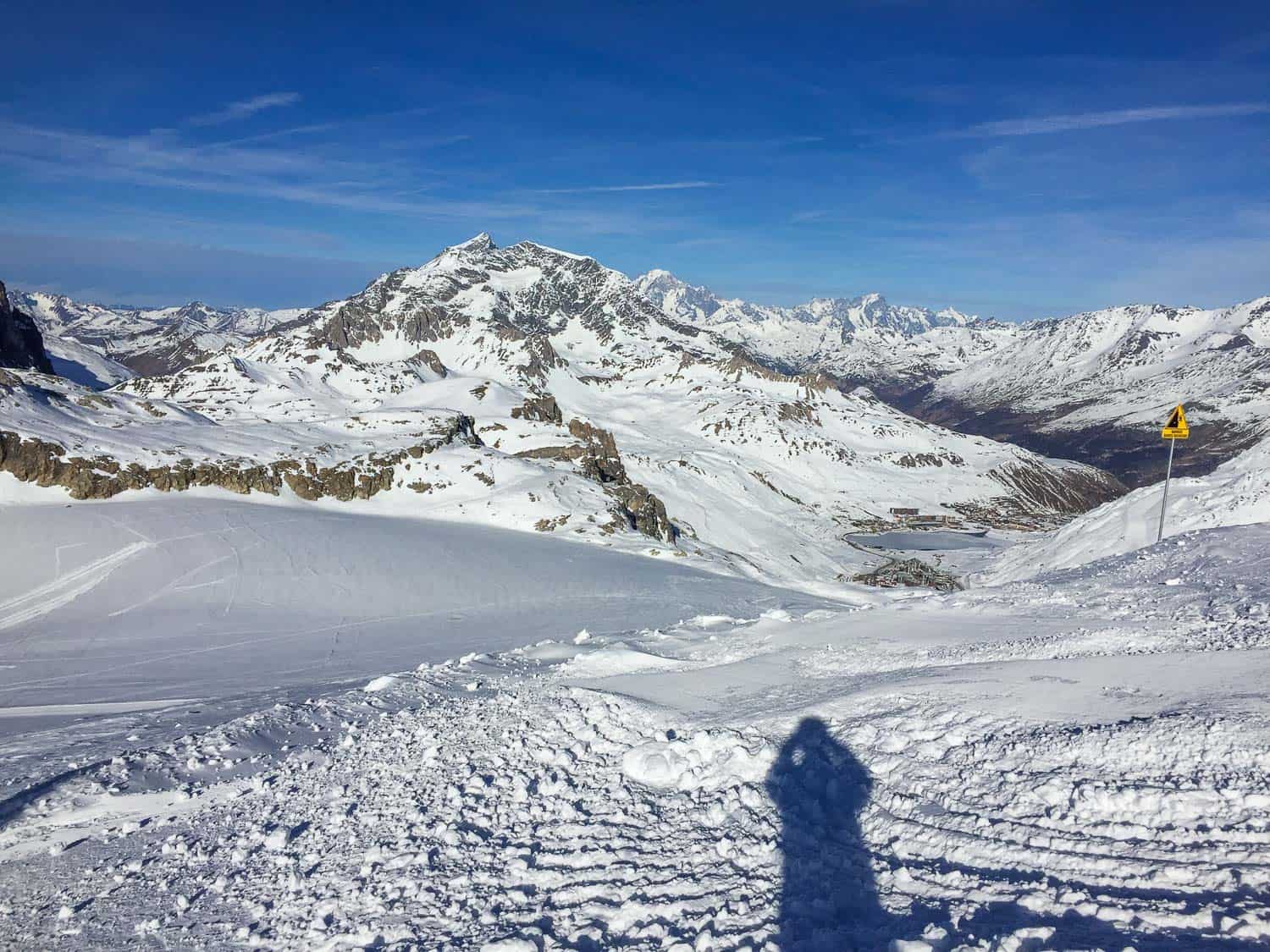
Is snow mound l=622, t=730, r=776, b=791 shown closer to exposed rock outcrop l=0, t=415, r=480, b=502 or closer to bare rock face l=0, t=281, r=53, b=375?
exposed rock outcrop l=0, t=415, r=480, b=502

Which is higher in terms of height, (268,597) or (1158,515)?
(1158,515)

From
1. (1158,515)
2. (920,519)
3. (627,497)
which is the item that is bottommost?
(920,519)

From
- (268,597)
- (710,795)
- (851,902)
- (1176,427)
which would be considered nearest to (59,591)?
(268,597)

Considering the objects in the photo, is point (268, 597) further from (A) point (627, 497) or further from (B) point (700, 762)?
(A) point (627, 497)

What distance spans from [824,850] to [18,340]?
15011 cm

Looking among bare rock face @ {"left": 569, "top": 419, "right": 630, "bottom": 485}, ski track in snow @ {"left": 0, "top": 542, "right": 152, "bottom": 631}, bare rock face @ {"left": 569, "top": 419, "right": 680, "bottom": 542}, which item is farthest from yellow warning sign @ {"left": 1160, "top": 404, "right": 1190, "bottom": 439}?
bare rock face @ {"left": 569, "top": 419, "right": 630, "bottom": 485}

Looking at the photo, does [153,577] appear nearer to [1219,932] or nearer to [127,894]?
[127,894]

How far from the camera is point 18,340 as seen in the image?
112500mm

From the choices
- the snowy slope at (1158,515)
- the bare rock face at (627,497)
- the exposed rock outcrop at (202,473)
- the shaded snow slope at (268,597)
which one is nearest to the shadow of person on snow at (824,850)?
the shaded snow slope at (268,597)

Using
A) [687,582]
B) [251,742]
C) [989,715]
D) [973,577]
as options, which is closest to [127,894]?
[251,742]

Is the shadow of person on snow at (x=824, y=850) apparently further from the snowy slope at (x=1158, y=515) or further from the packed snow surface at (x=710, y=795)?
the snowy slope at (x=1158, y=515)

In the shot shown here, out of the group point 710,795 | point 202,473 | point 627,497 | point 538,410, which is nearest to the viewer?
point 710,795

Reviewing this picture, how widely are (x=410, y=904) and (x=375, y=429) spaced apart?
58985 millimetres

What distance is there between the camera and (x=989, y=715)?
809cm
